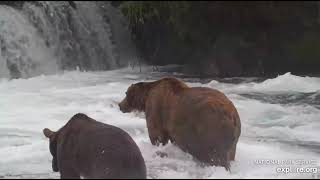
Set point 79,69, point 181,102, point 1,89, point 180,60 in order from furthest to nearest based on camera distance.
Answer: point 180,60 → point 79,69 → point 1,89 → point 181,102

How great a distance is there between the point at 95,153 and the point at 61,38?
57.8 feet

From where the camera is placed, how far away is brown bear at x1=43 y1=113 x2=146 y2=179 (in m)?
5.04

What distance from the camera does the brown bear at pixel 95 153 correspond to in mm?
5043

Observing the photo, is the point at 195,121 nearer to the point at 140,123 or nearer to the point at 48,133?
the point at 48,133

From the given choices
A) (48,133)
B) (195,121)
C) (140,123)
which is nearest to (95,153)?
(48,133)

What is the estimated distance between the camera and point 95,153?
524 cm

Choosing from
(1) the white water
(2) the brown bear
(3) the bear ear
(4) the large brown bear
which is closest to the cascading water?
(1) the white water

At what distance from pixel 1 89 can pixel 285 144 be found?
31.0 feet

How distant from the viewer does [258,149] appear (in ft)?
26.7

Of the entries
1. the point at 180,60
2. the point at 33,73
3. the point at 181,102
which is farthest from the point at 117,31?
the point at 181,102

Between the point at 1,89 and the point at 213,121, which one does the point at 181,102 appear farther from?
the point at 1,89

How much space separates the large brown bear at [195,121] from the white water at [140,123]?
160 mm

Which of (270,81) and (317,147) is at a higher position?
(317,147)

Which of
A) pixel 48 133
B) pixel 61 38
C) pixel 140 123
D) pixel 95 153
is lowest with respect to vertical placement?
pixel 61 38
